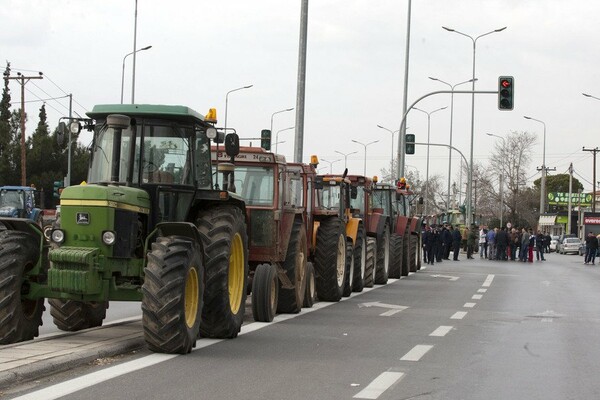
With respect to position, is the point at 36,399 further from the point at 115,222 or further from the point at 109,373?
the point at 115,222

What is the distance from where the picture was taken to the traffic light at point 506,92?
34.9 m

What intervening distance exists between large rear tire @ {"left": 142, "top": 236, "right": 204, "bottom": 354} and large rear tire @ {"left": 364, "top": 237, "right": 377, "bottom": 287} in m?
13.4

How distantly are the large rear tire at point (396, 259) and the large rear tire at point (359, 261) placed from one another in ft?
19.1

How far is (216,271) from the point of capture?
1175 centimetres

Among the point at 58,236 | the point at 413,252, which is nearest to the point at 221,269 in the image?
the point at 58,236

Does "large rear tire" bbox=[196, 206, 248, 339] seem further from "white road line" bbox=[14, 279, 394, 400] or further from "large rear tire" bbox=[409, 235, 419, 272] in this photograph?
"large rear tire" bbox=[409, 235, 419, 272]

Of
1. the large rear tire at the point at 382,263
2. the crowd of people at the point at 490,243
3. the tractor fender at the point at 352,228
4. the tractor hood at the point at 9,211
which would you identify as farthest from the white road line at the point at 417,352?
the crowd of people at the point at 490,243

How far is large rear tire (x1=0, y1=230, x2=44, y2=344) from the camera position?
34.4 feet

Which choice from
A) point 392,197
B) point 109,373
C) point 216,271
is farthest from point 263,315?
point 392,197

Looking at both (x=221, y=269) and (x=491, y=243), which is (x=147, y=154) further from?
(x=491, y=243)

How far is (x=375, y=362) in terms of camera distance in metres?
10.5

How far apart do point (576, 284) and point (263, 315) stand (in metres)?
15.9

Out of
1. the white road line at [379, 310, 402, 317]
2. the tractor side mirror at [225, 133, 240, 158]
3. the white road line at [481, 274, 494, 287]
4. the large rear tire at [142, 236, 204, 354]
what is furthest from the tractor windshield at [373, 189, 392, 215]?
the large rear tire at [142, 236, 204, 354]

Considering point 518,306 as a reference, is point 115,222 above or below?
above
